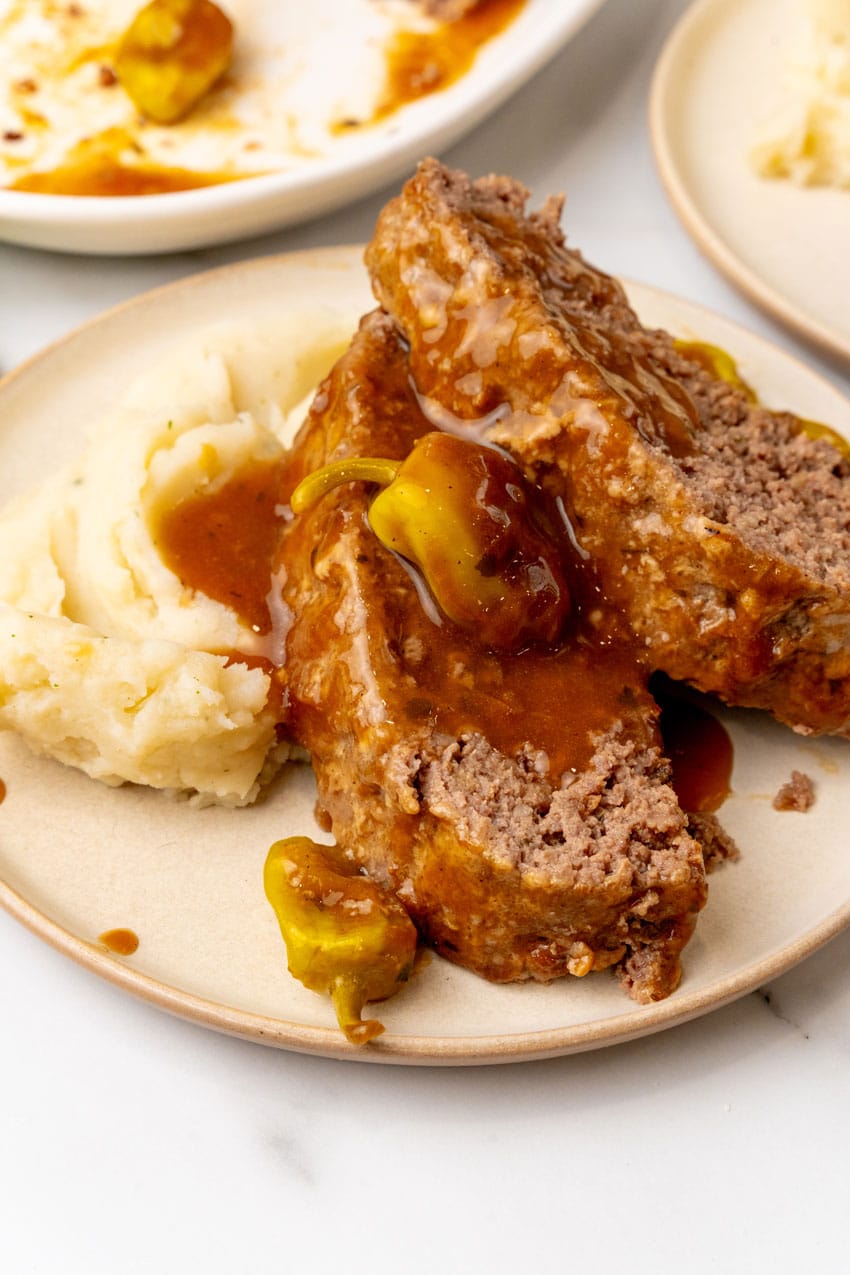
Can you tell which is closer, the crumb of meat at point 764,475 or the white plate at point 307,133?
the crumb of meat at point 764,475

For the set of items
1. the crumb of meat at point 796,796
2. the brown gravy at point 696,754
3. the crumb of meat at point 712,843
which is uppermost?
the crumb of meat at point 796,796

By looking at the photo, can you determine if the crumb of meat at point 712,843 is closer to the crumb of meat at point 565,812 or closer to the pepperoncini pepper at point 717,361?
the crumb of meat at point 565,812

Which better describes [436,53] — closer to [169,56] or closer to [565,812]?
[169,56]

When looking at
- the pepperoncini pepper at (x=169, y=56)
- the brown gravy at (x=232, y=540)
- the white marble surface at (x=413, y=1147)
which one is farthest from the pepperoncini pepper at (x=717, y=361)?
the pepperoncini pepper at (x=169, y=56)

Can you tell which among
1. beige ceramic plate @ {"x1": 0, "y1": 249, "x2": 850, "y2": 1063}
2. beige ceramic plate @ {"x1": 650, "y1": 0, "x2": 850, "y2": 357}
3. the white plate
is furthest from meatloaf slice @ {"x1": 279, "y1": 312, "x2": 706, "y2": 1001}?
beige ceramic plate @ {"x1": 650, "y1": 0, "x2": 850, "y2": 357}

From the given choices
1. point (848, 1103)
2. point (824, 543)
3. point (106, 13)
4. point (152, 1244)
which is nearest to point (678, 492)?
point (824, 543)

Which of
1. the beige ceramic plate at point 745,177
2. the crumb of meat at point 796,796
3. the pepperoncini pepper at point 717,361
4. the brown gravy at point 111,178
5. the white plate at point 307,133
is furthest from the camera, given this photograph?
the brown gravy at point 111,178

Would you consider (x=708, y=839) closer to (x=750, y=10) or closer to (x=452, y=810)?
(x=452, y=810)
